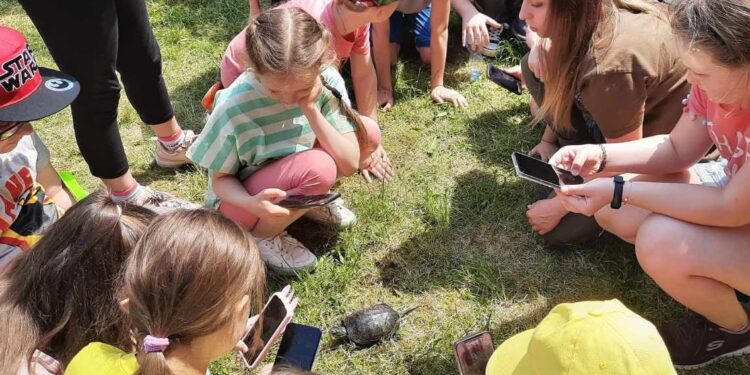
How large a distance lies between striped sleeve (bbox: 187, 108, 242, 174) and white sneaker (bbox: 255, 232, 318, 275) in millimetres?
369

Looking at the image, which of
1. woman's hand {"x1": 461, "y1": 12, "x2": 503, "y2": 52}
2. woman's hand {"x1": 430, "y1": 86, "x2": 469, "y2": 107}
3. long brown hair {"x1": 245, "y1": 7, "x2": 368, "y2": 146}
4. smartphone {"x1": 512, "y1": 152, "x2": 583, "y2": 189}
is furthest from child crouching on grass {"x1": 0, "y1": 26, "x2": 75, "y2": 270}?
woman's hand {"x1": 461, "y1": 12, "x2": 503, "y2": 52}

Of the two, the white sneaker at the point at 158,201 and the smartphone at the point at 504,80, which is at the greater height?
the smartphone at the point at 504,80

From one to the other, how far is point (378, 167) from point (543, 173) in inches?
39.5

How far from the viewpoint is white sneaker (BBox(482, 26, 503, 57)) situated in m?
3.73

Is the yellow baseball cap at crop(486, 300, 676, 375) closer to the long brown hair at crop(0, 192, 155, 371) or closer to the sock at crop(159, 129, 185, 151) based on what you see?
the long brown hair at crop(0, 192, 155, 371)

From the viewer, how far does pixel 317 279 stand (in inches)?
97.5

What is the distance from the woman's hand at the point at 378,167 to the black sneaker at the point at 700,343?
1382mm

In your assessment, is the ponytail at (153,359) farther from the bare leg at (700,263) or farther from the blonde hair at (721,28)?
the blonde hair at (721,28)

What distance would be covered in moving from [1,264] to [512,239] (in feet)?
6.07

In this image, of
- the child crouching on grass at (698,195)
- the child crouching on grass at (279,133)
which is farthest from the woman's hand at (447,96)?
the child crouching on grass at (698,195)

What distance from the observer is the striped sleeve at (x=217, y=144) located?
7.61 ft

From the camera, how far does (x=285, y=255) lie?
2500mm

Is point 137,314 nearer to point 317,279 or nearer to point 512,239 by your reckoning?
point 317,279

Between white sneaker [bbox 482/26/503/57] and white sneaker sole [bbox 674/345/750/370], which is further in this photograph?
white sneaker [bbox 482/26/503/57]
